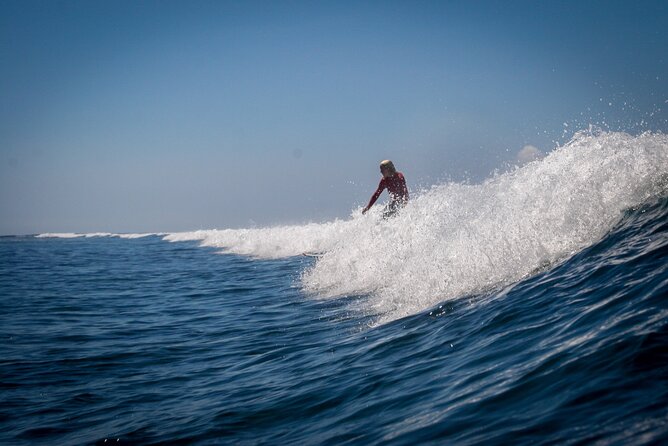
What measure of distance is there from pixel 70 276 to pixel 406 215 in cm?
1466

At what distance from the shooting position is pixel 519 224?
7.60 meters

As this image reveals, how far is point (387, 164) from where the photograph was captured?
13266 millimetres

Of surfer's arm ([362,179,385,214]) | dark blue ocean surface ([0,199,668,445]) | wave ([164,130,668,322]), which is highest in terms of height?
surfer's arm ([362,179,385,214])

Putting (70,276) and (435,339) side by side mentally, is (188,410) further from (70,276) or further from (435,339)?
(70,276)

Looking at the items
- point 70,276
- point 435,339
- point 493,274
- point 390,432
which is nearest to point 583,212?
point 493,274

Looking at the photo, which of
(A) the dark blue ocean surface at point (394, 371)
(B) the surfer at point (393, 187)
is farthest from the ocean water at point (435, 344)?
(B) the surfer at point (393, 187)

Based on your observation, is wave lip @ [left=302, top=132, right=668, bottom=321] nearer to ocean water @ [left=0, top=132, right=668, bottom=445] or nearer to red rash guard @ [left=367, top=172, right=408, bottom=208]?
ocean water @ [left=0, top=132, right=668, bottom=445]

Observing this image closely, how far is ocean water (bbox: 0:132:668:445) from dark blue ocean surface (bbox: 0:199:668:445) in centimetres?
2

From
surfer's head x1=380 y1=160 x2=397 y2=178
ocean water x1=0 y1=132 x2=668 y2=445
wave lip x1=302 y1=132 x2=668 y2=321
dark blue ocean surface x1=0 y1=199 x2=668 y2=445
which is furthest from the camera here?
surfer's head x1=380 y1=160 x2=397 y2=178

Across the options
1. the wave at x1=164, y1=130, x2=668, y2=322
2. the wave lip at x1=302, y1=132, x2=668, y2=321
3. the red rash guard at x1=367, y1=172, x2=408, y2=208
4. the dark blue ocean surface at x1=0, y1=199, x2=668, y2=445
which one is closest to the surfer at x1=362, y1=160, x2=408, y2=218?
the red rash guard at x1=367, y1=172, x2=408, y2=208

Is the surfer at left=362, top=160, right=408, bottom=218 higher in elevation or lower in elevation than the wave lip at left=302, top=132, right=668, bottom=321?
higher

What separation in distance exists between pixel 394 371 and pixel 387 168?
9085mm

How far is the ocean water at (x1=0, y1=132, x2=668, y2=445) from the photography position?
313 centimetres

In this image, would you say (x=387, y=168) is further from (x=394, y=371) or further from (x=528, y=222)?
(x=394, y=371)
